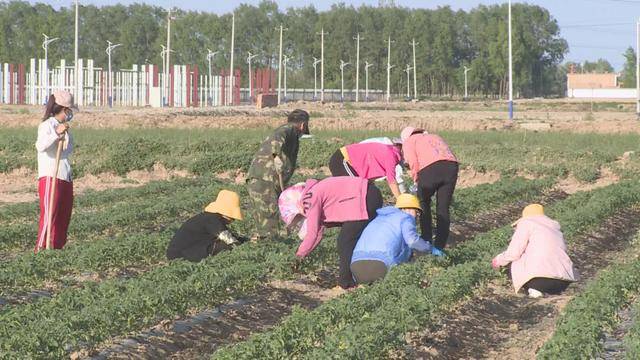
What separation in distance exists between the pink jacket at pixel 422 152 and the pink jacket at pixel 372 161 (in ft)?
2.18

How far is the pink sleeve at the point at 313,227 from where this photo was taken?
10180 millimetres

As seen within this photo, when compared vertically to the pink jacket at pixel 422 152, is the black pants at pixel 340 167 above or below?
below

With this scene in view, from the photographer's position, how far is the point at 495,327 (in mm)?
9516

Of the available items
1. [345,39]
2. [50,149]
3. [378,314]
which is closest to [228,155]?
[50,149]

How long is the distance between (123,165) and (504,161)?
8163 millimetres

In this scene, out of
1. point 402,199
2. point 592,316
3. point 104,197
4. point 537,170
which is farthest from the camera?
point 537,170

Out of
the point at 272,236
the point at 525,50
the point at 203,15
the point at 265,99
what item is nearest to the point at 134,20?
the point at 203,15

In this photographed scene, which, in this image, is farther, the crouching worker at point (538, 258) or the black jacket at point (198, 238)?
the black jacket at point (198, 238)

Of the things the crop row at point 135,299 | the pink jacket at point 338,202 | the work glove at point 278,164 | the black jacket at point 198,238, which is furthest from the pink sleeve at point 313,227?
the work glove at point 278,164

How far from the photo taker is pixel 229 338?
28.9 feet

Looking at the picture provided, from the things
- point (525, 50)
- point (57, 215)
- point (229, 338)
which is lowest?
point (229, 338)

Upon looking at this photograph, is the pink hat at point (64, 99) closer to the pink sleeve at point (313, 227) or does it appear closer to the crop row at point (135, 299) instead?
the crop row at point (135, 299)

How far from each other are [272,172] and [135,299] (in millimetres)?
3981

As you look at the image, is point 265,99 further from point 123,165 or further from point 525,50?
point 525,50
